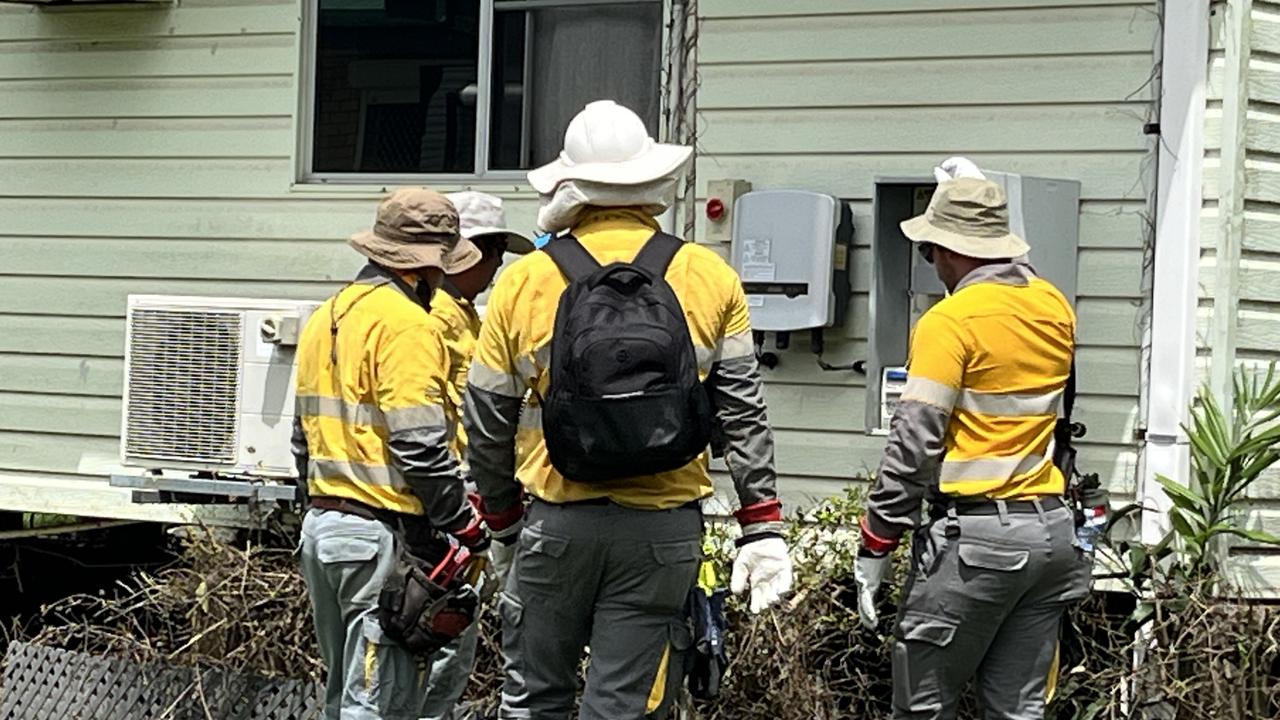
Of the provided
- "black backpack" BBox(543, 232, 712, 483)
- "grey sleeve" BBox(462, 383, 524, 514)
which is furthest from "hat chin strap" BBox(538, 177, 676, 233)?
"grey sleeve" BBox(462, 383, 524, 514)

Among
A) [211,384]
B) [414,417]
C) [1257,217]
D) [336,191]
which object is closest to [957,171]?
[1257,217]

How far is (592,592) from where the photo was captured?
16.0 feet

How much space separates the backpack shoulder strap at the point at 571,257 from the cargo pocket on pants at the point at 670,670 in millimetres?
952

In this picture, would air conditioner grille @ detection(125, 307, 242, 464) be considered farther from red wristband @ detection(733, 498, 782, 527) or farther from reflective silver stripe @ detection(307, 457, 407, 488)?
red wristband @ detection(733, 498, 782, 527)

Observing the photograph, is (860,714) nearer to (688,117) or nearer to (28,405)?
(688,117)

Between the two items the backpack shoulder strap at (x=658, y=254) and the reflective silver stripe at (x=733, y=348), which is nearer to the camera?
the backpack shoulder strap at (x=658, y=254)

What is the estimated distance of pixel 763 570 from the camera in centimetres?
499

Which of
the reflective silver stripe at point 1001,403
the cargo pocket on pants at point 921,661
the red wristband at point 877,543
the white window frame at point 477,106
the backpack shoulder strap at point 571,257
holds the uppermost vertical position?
the white window frame at point 477,106

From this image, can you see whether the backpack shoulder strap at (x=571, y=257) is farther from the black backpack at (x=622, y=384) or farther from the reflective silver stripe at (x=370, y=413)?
the reflective silver stripe at (x=370, y=413)

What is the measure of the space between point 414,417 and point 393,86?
3188 mm

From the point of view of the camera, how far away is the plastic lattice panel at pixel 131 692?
7391mm

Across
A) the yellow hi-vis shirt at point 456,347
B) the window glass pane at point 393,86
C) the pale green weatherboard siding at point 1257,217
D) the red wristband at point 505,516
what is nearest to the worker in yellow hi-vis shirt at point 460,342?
the yellow hi-vis shirt at point 456,347

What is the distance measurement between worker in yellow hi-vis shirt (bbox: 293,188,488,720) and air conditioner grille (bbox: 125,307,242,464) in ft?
6.51

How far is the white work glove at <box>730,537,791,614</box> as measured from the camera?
16.3 ft
